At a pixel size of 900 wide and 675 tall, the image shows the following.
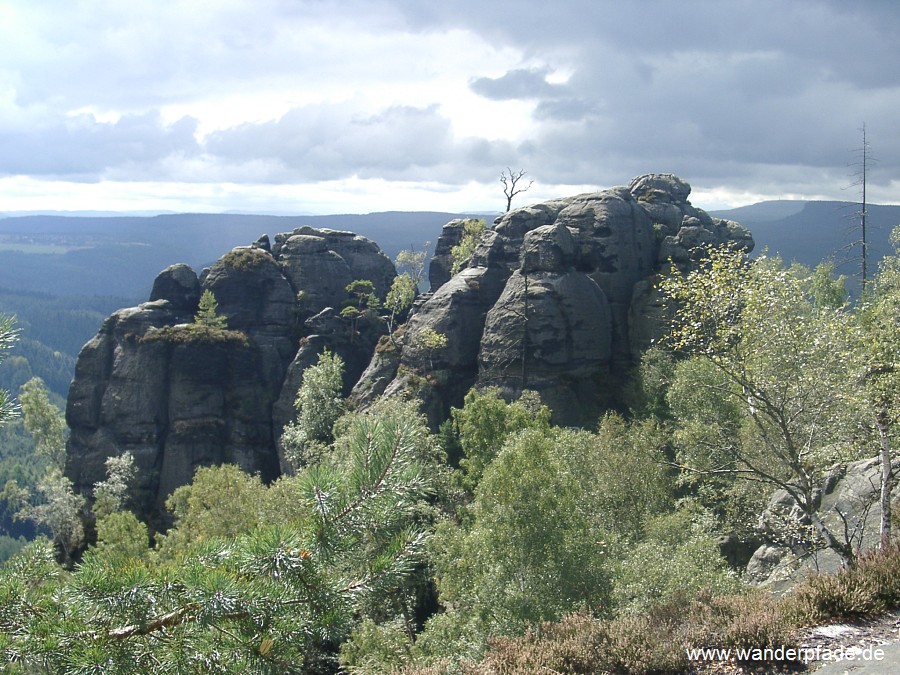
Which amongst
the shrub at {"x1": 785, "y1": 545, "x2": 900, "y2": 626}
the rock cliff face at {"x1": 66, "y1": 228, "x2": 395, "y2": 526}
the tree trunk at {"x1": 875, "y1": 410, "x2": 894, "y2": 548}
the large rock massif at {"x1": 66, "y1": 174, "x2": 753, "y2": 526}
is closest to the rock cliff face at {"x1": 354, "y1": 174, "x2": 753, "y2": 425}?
the large rock massif at {"x1": 66, "y1": 174, "x2": 753, "y2": 526}

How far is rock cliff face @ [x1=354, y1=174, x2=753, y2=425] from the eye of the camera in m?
60.3

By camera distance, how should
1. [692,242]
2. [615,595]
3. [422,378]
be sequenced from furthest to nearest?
[692,242] → [422,378] → [615,595]

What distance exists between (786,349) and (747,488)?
18.0 metres

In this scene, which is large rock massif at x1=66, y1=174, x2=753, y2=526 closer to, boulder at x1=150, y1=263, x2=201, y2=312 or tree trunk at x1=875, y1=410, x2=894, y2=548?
boulder at x1=150, y1=263, x2=201, y2=312

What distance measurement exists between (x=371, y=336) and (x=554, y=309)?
30.8m

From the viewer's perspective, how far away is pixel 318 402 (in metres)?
62.0

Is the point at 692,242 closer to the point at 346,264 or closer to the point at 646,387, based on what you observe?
the point at 646,387

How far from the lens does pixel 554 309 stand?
201ft

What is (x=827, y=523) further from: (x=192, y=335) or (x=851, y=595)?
(x=192, y=335)

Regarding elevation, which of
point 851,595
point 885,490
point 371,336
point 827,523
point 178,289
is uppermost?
point 178,289

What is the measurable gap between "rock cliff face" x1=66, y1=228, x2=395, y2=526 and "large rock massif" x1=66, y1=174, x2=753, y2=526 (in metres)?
0.17

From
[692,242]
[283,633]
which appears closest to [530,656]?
[283,633]

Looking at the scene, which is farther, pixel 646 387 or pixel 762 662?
pixel 646 387

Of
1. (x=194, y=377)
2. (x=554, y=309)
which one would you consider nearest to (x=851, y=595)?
(x=554, y=309)
